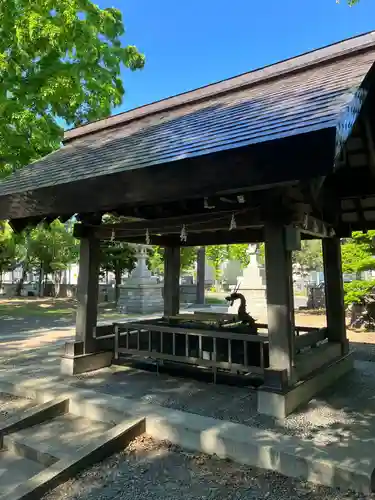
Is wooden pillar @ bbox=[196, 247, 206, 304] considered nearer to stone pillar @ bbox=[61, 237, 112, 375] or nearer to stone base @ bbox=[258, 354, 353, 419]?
stone pillar @ bbox=[61, 237, 112, 375]

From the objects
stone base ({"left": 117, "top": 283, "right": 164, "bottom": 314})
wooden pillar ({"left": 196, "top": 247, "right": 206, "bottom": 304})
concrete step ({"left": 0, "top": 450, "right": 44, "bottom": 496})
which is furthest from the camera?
wooden pillar ({"left": 196, "top": 247, "right": 206, "bottom": 304})

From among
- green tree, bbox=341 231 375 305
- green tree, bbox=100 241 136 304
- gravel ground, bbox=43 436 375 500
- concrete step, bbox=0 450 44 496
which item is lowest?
concrete step, bbox=0 450 44 496

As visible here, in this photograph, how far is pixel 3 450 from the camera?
3.69 m

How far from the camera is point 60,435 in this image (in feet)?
12.4

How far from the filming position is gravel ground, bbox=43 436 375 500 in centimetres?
272

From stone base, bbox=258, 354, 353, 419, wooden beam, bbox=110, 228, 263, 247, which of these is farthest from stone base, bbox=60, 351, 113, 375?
stone base, bbox=258, 354, 353, 419

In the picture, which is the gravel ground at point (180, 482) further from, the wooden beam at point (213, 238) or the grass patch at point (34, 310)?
the grass patch at point (34, 310)

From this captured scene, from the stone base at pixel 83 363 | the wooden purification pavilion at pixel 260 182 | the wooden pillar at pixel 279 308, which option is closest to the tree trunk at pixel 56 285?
the wooden purification pavilion at pixel 260 182

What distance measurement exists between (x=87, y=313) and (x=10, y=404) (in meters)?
1.62

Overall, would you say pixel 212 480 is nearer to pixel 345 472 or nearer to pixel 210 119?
pixel 345 472

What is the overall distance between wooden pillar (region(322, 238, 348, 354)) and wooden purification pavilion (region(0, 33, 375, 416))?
2 cm

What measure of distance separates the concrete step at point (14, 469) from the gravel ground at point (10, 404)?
76 centimetres

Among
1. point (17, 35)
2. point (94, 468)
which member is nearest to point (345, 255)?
point (94, 468)

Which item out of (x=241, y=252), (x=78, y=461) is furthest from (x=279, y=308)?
(x=241, y=252)
